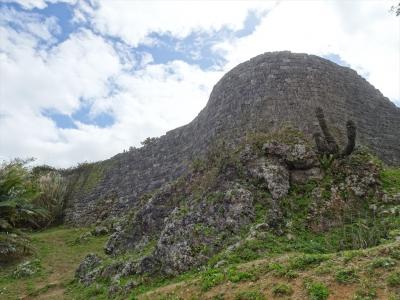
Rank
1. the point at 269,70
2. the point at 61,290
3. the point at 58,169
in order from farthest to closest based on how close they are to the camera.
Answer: the point at 58,169
the point at 269,70
the point at 61,290

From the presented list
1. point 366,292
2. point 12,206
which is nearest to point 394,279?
point 366,292

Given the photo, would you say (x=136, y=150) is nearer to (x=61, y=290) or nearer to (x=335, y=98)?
(x=335, y=98)

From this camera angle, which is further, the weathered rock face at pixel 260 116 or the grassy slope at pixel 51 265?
the weathered rock face at pixel 260 116

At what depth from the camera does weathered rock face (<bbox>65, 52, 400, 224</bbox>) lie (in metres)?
14.4

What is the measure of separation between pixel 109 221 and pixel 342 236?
35.8 ft

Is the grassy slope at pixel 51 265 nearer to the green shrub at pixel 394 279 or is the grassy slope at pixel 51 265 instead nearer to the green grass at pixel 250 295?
the green grass at pixel 250 295

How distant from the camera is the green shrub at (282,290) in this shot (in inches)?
242

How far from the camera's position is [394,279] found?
5652mm

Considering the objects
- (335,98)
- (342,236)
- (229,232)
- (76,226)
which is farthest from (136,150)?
(342,236)

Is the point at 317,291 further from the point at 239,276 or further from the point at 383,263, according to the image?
the point at 239,276

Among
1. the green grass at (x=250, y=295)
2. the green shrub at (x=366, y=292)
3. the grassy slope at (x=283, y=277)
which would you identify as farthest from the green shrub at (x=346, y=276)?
the green grass at (x=250, y=295)

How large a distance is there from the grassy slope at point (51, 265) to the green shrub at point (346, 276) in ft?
20.7

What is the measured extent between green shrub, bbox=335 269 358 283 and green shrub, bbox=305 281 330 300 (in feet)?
0.80

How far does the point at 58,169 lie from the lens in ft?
79.1
